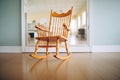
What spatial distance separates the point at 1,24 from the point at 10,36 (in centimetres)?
33

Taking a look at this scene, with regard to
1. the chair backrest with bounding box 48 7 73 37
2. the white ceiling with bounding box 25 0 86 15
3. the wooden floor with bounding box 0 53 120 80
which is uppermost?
the white ceiling with bounding box 25 0 86 15

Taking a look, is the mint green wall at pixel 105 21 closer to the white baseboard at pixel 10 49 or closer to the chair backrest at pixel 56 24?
the chair backrest at pixel 56 24

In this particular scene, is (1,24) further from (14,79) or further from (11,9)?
(14,79)

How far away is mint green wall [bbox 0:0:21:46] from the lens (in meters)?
3.13

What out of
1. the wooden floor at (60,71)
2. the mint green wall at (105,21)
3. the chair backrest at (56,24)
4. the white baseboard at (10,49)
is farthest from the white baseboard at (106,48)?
the white baseboard at (10,49)

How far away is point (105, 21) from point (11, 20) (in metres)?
2.07

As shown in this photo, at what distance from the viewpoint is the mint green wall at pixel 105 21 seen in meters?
3.13

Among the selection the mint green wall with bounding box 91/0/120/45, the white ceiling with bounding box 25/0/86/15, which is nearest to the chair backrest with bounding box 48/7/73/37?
the mint green wall with bounding box 91/0/120/45

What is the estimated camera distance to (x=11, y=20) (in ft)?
10.3

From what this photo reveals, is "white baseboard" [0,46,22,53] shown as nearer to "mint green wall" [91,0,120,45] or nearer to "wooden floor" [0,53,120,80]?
"wooden floor" [0,53,120,80]

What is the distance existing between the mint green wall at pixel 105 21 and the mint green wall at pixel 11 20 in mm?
1642

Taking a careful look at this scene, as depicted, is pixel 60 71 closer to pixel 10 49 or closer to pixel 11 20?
pixel 10 49

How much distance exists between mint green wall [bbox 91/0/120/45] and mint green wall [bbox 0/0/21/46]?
1.64 meters

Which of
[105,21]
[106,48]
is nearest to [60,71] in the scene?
[106,48]
